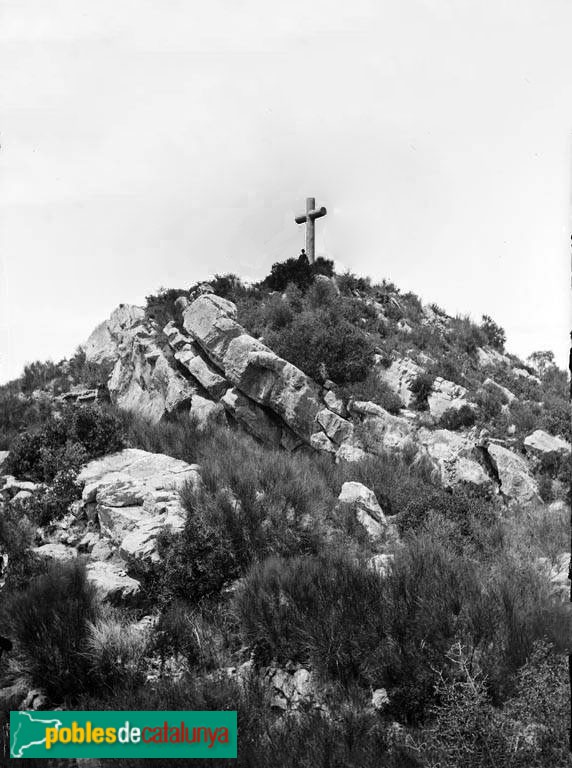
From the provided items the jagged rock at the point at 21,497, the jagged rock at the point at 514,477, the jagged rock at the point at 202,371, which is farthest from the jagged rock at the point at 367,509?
the jagged rock at the point at 202,371


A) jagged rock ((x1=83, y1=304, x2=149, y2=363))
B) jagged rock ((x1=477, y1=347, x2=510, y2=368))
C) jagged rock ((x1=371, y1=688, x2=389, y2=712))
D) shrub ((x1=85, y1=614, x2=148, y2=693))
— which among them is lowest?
jagged rock ((x1=371, y1=688, x2=389, y2=712))

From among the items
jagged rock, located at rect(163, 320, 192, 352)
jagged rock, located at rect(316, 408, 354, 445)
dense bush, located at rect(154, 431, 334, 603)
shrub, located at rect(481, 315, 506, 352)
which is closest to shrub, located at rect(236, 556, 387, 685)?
dense bush, located at rect(154, 431, 334, 603)

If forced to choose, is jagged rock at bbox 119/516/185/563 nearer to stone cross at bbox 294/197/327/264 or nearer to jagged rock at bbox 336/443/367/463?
jagged rock at bbox 336/443/367/463

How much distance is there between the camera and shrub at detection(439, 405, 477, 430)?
13.5 meters

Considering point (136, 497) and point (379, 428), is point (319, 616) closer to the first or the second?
point (136, 497)

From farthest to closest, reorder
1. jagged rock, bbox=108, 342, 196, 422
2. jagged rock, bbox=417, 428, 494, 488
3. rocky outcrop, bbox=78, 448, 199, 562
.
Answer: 1. jagged rock, bbox=108, 342, 196, 422
2. jagged rock, bbox=417, 428, 494, 488
3. rocky outcrop, bbox=78, 448, 199, 562

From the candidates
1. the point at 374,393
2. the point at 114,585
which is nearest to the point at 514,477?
the point at 374,393

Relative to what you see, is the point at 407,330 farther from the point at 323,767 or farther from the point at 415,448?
the point at 323,767

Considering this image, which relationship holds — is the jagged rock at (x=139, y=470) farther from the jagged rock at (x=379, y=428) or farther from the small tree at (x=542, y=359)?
the small tree at (x=542, y=359)

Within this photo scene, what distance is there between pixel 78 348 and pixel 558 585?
2407 cm

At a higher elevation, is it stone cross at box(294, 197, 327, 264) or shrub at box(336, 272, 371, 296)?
stone cross at box(294, 197, 327, 264)

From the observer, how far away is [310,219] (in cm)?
2166

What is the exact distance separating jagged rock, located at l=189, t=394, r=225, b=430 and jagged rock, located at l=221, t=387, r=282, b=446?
A: 33cm

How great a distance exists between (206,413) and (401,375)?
6024 mm
